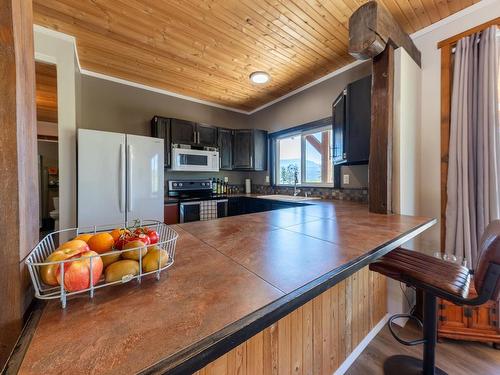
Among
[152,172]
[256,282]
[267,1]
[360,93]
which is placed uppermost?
[267,1]

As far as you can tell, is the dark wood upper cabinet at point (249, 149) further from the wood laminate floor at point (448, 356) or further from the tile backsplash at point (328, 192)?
the wood laminate floor at point (448, 356)

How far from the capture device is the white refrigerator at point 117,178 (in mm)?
2162

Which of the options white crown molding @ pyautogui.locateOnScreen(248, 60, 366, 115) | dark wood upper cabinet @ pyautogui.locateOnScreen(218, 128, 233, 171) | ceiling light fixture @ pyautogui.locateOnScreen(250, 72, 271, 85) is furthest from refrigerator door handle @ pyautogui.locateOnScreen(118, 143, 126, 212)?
→ white crown molding @ pyautogui.locateOnScreen(248, 60, 366, 115)

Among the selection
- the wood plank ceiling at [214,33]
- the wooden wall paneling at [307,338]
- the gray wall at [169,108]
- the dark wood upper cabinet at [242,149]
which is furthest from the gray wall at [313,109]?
the wooden wall paneling at [307,338]

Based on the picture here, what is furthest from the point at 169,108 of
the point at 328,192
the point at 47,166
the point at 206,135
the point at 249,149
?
the point at 47,166

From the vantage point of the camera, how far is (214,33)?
205cm

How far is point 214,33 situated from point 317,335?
2589 millimetres

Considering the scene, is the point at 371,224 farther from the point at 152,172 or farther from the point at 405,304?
the point at 152,172

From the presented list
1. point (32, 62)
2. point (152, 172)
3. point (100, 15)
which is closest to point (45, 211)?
point (152, 172)

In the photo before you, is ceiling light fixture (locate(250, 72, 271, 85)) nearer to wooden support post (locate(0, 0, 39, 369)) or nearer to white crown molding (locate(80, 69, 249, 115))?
white crown molding (locate(80, 69, 249, 115))

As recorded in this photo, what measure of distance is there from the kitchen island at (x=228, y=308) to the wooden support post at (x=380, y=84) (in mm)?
344

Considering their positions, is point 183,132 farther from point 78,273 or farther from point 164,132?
point 78,273

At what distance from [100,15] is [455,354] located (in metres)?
3.79

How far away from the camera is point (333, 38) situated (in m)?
2.12
